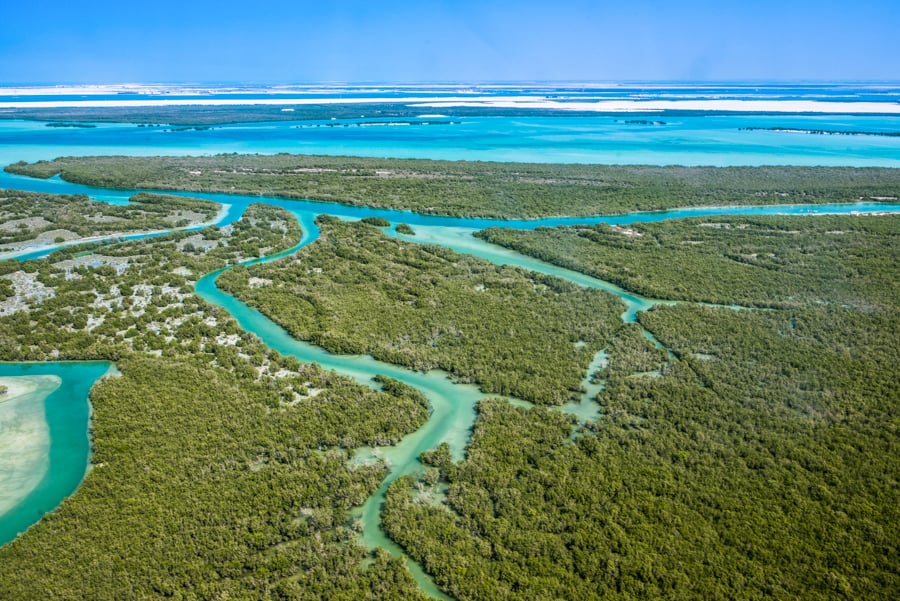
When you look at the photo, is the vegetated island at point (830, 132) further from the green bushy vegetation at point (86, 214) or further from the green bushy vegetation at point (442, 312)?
the green bushy vegetation at point (86, 214)

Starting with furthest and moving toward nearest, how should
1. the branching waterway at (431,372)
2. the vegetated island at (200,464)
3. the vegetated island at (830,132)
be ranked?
the vegetated island at (830,132), the branching waterway at (431,372), the vegetated island at (200,464)

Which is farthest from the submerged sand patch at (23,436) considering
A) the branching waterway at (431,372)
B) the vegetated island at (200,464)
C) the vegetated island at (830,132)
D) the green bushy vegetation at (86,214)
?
the vegetated island at (830,132)

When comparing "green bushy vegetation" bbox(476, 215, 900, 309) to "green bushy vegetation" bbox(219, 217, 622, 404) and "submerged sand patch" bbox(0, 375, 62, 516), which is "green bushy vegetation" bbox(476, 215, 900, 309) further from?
"submerged sand patch" bbox(0, 375, 62, 516)

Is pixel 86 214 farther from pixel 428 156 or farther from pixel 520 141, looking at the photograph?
pixel 520 141

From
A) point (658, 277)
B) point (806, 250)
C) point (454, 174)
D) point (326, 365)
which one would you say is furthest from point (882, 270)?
point (454, 174)

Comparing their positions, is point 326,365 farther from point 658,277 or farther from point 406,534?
point 658,277

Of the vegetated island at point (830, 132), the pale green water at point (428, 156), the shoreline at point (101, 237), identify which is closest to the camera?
the pale green water at point (428, 156)

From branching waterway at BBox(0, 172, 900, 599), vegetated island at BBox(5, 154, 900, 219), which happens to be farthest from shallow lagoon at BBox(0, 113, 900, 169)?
branching waterway at BBox(0, 172, 900, 599)

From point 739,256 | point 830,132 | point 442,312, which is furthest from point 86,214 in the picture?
point 830,132
